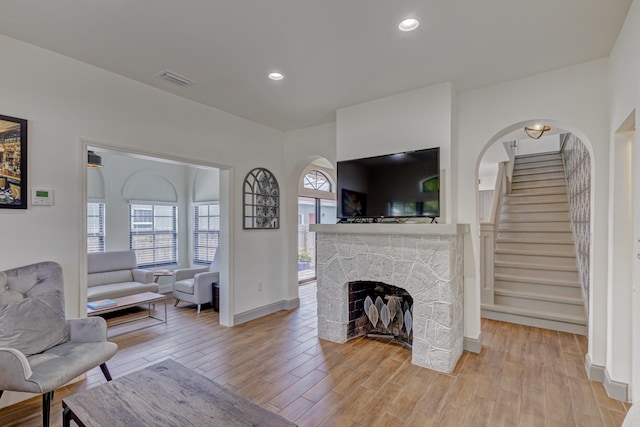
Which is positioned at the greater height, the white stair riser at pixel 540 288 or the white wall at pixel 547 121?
the white wall at pixel 547 121

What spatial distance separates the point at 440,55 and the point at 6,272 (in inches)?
148

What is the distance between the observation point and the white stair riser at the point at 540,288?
402 cm

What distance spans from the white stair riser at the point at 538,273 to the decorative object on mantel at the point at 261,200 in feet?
11.6

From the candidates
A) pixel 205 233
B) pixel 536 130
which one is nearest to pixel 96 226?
pixel 205 233

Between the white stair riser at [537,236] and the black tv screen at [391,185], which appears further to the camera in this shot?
the white stair riser at [537,236]

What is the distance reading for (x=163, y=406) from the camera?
1618 millimetres

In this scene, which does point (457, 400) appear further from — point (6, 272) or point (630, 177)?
point (6, 272)

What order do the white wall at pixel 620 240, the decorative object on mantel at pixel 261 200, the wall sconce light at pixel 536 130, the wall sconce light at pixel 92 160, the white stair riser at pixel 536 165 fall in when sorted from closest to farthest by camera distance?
the white wall at pixel 620 240, the wall sconce light at pixel 92 160, the decorative object on mantel at pixel 261 200, the wall sconce light at pixel 536 130, the white stair riser at pixel 536 165

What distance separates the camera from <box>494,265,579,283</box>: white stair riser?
4207 mm

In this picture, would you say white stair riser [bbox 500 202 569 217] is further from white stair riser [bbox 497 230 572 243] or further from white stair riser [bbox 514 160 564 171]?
white stair riser [bbox 514 160 564 171]

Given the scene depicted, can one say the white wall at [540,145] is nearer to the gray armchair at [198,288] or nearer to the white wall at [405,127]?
the white wall at [405,127]

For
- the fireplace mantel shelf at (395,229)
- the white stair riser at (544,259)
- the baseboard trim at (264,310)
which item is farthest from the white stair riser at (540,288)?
the baseboard trim at (264,310)

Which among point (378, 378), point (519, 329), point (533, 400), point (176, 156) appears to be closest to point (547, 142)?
point (519, 329)

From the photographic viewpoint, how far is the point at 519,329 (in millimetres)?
3863
